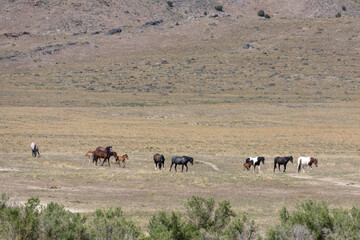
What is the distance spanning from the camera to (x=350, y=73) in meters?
93.9

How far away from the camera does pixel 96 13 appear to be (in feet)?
414

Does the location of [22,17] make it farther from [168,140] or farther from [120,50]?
[168,140]

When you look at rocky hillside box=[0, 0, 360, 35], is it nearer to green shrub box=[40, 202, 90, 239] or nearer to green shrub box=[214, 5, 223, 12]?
green shrub box=[214, 5, 223, 12]

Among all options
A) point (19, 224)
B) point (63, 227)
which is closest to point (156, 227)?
point (63, 227)

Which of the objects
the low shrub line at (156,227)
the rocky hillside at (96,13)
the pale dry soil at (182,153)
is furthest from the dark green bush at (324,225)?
the rocky hillside at (96,13)

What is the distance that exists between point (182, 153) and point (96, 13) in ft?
314

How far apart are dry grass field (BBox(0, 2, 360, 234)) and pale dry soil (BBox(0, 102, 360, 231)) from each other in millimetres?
110

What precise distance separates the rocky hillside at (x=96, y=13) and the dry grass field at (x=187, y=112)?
20.7 feet

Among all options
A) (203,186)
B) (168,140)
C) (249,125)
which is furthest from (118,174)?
(249,125)

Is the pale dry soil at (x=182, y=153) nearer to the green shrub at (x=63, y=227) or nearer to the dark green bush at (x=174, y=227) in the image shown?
the green shrub at (x=63, y=227)

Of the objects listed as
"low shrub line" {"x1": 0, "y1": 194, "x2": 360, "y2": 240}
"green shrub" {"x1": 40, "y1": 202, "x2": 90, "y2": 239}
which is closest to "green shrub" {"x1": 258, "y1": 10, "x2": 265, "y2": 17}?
"low shrub line" {"x1": 0, "y1": 194, "x2": 360, "y2": 240}

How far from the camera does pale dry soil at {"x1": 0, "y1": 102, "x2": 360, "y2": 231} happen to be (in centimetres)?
1933

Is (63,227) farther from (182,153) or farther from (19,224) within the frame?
(182,153)

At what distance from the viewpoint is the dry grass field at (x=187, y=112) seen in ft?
70.2
